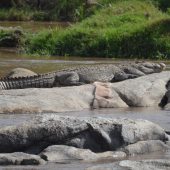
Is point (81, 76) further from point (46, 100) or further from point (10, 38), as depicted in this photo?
point (10, 38)

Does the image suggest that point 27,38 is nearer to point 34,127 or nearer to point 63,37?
point 63,37

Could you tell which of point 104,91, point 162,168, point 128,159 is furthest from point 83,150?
point 104,91

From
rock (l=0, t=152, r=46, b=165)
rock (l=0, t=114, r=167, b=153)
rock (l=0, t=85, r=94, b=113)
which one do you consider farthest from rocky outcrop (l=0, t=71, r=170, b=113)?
rock (l=0, t=152, r=46, b=165)

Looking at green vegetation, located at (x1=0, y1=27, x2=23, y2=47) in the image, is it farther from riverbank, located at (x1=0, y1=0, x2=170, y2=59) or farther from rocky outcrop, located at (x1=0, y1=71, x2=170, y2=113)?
rocky outcrop, located at (x1=0, y1=71, x2=170, y2=113)

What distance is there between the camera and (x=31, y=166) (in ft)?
28.2

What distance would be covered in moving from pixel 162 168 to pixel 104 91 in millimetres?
6174

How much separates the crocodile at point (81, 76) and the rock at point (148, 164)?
23.5 feet

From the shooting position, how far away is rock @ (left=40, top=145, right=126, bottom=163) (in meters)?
8.95

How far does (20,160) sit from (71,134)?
977 millimetres

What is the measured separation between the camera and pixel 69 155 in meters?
9.03

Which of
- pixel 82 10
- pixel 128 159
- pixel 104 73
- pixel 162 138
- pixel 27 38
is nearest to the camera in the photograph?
pixel 128 159

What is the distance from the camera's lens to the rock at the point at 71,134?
9.25 meters

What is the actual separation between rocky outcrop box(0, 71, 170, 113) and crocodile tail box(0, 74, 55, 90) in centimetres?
118

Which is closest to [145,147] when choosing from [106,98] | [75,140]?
[75,140]
